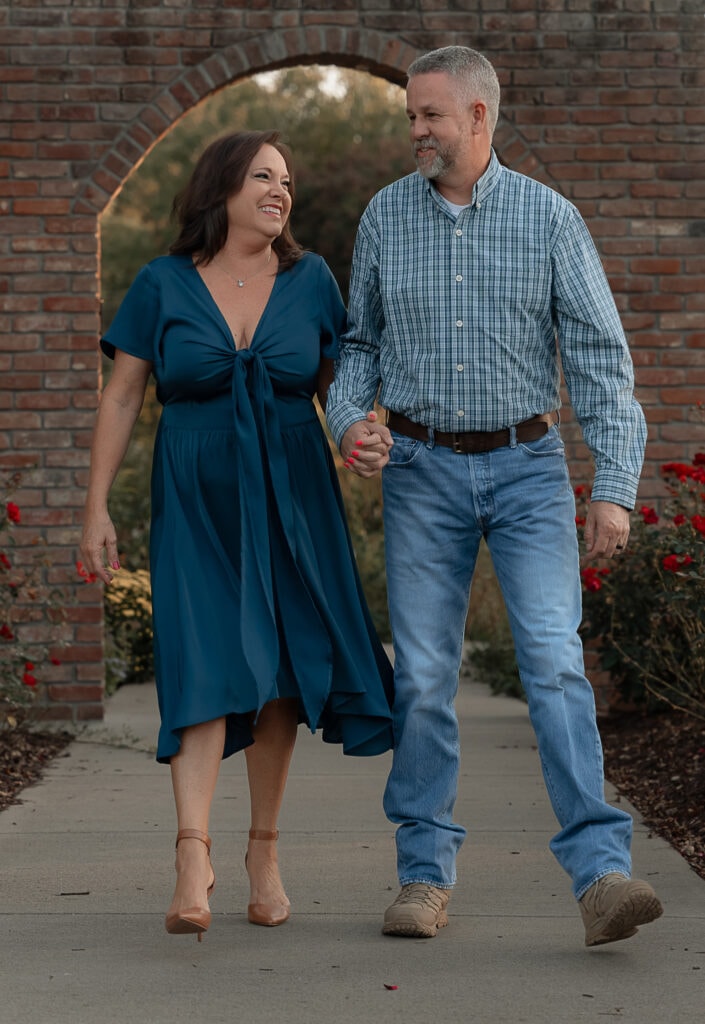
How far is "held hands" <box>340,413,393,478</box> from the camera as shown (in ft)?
11.5

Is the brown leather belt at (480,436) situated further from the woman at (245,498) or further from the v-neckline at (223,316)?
the v-neckline at (223,316)

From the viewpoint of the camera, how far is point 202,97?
7176 millimetres

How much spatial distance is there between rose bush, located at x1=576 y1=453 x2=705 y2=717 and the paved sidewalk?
962 mm

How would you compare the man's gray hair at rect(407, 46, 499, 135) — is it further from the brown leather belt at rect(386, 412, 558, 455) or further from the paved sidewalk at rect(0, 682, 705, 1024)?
the paved sidewalk at rect(0, 682, 705, 1024)

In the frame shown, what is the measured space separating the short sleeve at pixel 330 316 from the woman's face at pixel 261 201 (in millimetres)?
181

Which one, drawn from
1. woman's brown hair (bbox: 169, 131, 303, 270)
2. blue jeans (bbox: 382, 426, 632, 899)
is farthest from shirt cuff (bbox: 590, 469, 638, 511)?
woman's brown hair (bbox: 169, 131, 303, 270)

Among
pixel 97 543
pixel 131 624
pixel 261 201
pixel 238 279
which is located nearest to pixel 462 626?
pixel 97 543

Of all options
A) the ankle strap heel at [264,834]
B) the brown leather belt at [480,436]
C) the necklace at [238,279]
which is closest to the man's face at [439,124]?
the necklace at [238,279]

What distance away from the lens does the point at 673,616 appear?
6.23m

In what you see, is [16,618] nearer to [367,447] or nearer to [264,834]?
[264,834]

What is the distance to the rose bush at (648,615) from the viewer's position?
19.9ft

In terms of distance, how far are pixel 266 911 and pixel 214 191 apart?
1.74 m

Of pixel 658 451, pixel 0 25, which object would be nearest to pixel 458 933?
pixel 658 451

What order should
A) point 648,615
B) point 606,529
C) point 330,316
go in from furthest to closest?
point 648,615 → point 330,316 → point 606,529
